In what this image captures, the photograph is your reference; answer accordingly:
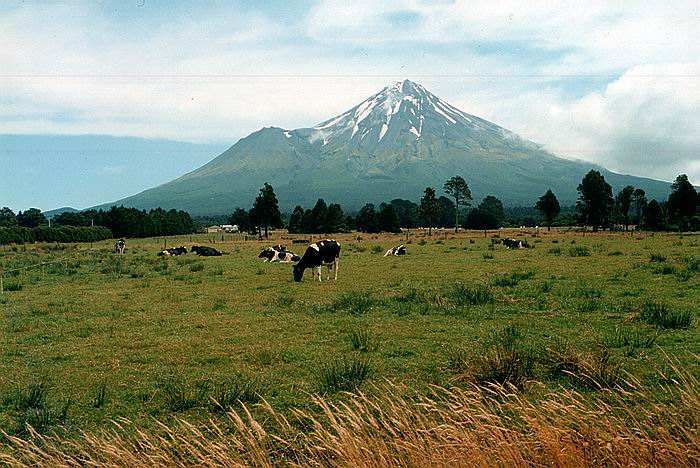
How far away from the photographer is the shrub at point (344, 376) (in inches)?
A: 281

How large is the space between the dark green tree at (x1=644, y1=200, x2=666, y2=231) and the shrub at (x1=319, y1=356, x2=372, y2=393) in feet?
228

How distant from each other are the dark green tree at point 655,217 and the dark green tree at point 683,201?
1.59 metres

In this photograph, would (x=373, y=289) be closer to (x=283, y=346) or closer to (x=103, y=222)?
(x=283, y=346)

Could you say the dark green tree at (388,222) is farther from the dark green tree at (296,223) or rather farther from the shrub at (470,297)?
the shrub at (470,297)

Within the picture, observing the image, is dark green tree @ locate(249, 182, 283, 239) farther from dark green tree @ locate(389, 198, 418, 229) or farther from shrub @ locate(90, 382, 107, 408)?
shrub @ locate(90, 382, 107, 408)

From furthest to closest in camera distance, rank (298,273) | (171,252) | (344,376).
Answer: (171,252)
(298,273)
(344,376)

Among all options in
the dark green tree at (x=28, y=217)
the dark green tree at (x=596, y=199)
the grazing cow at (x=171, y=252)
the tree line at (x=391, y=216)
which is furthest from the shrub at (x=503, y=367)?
the dark green tree at (x=596, y=199)

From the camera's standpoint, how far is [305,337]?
1045 cm

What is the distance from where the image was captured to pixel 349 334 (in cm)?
1050

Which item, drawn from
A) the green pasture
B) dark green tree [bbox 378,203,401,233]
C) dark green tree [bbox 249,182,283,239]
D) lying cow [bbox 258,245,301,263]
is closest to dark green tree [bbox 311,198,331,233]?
dark green tree [bbox 378,203,401,233]

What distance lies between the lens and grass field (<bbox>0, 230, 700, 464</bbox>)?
22.1ft

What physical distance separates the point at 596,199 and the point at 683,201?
11.1 m

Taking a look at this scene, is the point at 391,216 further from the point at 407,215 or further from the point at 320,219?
the point at 407,215

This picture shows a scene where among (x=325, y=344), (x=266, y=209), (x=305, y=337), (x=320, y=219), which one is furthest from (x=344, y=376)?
(x=320, y=219)
